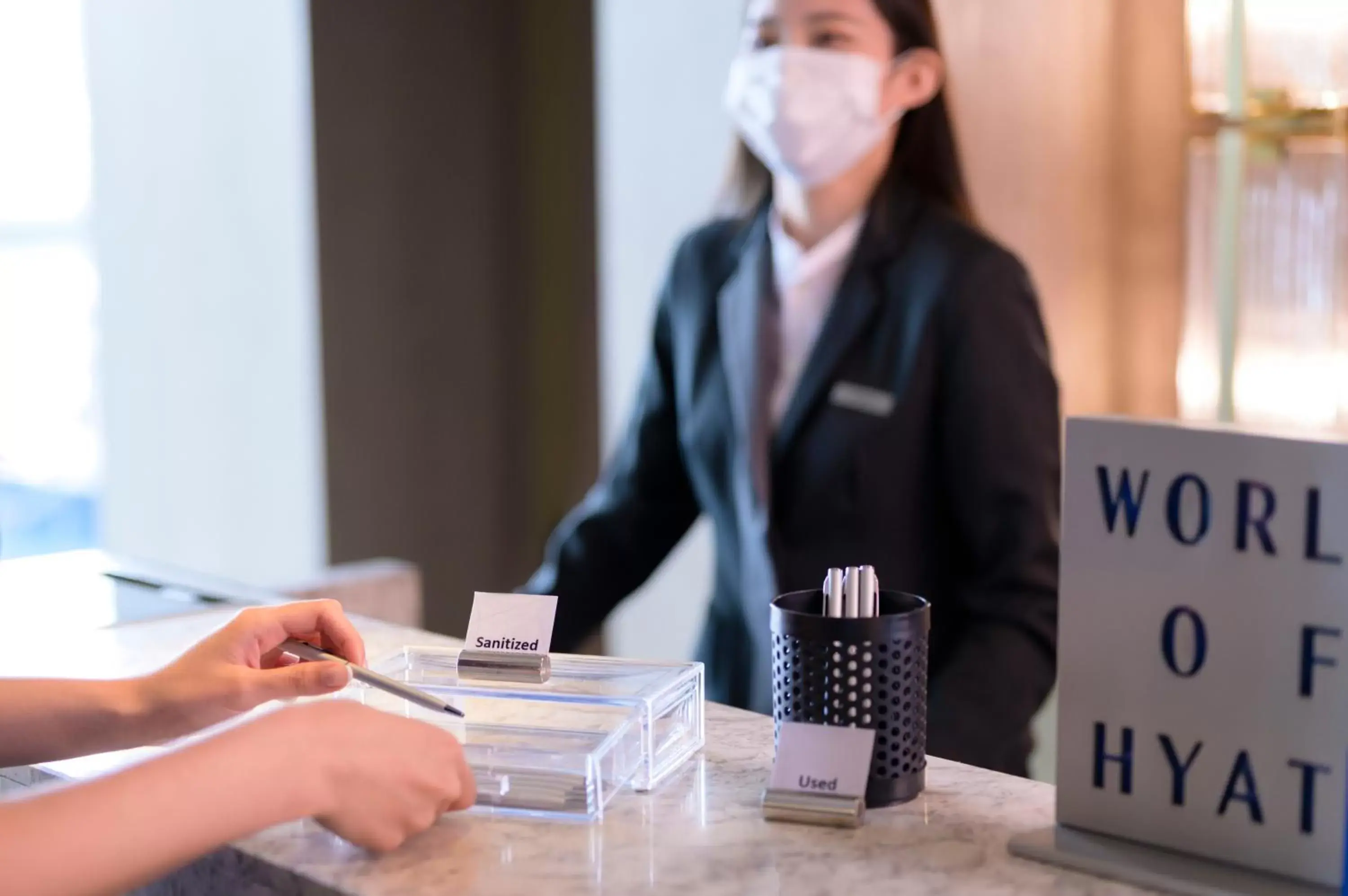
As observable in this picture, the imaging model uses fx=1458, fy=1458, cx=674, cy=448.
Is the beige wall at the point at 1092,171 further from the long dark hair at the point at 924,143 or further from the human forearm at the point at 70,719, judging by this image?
the human forearm at the point at 70,719

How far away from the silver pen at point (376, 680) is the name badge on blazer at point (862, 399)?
3.00ft

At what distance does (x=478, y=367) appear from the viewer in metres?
4.27

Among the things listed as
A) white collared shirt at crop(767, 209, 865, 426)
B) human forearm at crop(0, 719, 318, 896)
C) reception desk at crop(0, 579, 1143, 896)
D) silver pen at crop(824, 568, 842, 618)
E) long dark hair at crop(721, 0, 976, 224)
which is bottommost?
reception desk at crop(0, 579, 1143, 896)

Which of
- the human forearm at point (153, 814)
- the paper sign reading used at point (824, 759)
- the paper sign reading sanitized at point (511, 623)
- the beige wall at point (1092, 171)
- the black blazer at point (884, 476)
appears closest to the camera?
the human forearm at point (153, 814)

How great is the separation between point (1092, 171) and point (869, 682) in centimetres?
217

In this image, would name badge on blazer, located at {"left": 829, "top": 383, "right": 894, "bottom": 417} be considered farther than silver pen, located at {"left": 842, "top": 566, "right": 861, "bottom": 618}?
Yes

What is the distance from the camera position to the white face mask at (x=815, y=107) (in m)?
1.96

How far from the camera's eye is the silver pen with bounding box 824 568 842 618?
36.4 inches

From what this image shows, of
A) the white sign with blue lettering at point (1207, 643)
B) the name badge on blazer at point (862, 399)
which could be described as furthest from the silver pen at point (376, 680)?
the name badge on blazer at point (862, 399)

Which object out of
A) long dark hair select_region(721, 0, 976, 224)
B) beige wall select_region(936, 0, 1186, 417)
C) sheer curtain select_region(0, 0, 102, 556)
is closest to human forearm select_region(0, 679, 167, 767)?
long dark hair select_region(721, 0, 976, 224)

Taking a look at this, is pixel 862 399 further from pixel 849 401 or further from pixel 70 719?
pixel 70 719

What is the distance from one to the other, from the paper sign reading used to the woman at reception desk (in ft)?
2.16

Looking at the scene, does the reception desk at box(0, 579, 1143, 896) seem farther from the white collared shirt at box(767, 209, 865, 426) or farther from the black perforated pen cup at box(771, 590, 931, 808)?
the white collared shirt at box(767, 209, 865, 426)

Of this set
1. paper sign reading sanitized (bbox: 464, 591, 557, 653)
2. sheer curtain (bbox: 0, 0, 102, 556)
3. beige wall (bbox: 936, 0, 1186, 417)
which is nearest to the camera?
paper sign reading sanitized (bbox: 464, 591, 557, 653)
